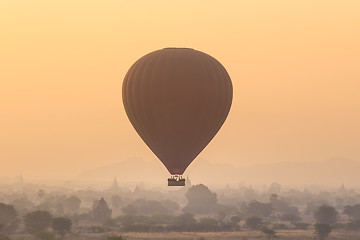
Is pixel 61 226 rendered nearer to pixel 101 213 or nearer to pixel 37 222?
pixel 37 222

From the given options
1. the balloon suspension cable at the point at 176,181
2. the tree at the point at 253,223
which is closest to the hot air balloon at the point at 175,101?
the balloon suspension cable at the point at 176,181

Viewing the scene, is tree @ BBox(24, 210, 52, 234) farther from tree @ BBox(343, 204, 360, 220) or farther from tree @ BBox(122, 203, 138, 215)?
tree @ BBox(343, 204, 360, 220)

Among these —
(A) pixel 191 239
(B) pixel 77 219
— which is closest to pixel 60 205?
(B) pixel 77 219

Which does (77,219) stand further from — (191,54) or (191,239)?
(191,54)

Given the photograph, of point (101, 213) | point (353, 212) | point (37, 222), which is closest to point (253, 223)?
point (101, 213)

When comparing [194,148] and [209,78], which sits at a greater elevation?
[209,78]
